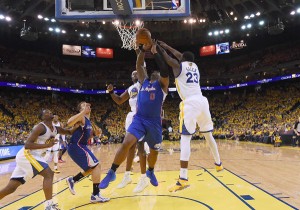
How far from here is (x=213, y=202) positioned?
183 inches

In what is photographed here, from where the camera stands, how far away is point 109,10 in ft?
21.2

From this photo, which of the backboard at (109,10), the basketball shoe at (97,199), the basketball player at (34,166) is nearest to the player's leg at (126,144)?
the basketball shoe at (97,199)

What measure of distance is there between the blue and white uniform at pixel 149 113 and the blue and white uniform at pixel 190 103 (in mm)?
388

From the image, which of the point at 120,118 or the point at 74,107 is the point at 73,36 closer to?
the point at 74,107

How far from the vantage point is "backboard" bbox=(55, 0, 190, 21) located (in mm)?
6438

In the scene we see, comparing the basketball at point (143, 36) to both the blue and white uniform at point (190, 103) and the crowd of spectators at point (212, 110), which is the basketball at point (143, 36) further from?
the crowd of spectators at point (212, 110)

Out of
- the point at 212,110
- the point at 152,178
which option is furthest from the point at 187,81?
the point at 212,110

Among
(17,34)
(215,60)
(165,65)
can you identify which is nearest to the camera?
(165,65)

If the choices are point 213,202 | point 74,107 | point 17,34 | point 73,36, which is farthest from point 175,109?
point 213,202

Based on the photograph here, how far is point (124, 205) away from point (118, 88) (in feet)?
98.1

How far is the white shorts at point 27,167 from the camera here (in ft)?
14.2

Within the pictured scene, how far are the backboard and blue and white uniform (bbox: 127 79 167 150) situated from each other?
2.29 m

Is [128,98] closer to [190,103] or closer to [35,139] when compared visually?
[190,103]

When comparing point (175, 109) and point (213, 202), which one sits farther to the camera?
point (175, 109)
